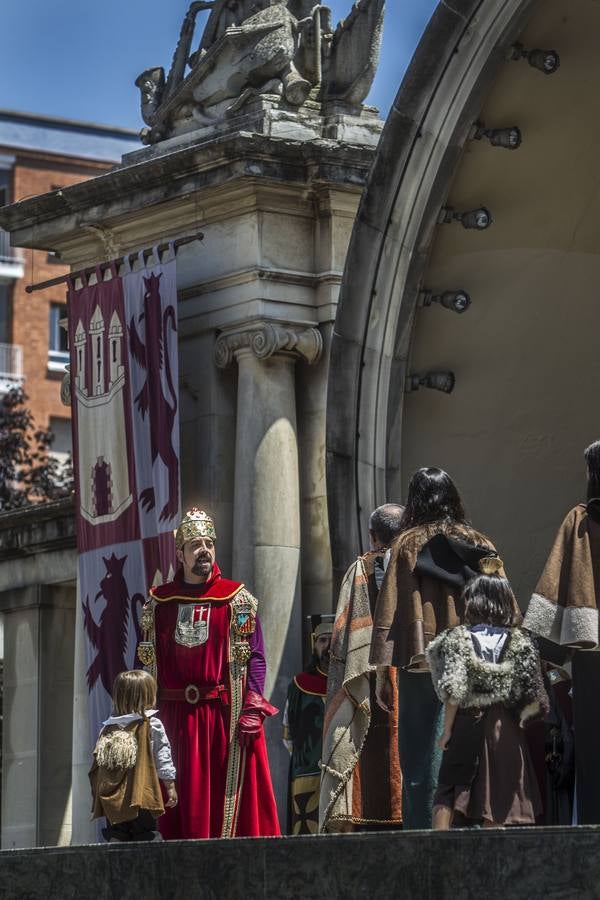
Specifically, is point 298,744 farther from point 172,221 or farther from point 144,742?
point 172,221

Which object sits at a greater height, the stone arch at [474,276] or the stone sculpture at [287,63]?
the stone sculpture at [287,63]

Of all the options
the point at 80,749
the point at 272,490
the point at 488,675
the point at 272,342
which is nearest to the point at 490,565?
the point at 488,675

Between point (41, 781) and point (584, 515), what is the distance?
8.86m

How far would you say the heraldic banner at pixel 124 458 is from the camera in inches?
611

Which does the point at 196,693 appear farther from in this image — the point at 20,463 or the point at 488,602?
the point at 20,463

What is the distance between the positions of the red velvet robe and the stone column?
2.44 meters

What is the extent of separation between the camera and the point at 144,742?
11828 millimetres

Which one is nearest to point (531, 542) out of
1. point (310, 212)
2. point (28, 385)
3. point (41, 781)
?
point (310, 212)

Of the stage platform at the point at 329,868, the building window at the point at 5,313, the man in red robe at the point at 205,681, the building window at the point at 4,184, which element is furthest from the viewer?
the building window at the point at 5,313

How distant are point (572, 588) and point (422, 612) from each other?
0.93m

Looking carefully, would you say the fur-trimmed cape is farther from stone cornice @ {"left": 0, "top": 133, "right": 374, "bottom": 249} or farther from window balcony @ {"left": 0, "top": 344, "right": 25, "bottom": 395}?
window balcony @ {"left": 0, "top": 344, "right": 25, "bottom": 395}

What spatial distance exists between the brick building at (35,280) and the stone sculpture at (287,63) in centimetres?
2661

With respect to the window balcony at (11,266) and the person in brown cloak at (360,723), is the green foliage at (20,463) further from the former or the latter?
the person in brown cloak at (360,723)

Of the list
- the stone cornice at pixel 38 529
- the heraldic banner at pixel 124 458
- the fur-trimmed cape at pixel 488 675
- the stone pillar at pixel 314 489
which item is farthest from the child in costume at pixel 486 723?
the stone cornice at pixel 38 529
